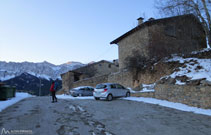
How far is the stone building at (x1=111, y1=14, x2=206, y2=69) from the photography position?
16438mm

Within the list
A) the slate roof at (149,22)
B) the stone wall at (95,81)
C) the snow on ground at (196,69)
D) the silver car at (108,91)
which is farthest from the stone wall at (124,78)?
the snow on ground at (196,69)

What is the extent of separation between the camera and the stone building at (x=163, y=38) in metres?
16.4

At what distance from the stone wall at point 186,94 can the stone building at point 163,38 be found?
7.23 meters

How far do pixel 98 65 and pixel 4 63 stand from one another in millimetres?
96450

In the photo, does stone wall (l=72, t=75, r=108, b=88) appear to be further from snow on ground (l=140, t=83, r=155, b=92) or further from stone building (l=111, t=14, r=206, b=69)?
snow on ground (l=140, t=83, r=155, b=92)

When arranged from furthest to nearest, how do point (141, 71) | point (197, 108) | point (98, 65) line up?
point (98, 65) → point (141, 71) → point (197, 108)

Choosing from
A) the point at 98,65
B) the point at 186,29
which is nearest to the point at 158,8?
the point at 186,29

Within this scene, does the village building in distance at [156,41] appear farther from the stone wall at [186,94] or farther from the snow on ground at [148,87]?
the stone wall at [186,94]

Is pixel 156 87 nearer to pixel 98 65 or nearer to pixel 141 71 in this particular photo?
pixel 141 71

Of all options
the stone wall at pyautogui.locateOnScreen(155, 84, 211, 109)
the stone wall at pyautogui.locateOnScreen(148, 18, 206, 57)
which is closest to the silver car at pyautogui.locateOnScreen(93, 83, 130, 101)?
the stone wall at pyautogui.locateOnScreen(155, 84, 211, 109)

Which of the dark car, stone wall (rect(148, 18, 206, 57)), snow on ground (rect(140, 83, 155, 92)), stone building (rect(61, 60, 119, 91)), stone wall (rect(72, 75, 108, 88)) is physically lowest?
the dark car

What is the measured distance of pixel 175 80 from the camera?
9.98 m

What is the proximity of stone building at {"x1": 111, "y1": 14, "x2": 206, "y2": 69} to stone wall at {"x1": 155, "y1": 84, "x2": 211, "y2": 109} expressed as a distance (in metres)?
7.23

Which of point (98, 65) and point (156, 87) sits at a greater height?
point (98, 65)
